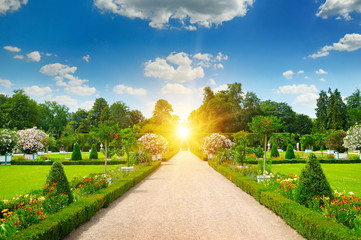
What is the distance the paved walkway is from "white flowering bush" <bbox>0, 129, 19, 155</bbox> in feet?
66.0

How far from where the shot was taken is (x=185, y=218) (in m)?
6.61

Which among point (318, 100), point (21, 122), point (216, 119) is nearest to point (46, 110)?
point (21, 122)

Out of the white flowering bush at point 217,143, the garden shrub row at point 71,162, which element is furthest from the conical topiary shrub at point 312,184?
the garden shrub row at point 71,162

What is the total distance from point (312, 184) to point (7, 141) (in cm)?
2647

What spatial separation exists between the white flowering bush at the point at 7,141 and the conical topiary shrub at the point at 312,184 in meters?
26.0

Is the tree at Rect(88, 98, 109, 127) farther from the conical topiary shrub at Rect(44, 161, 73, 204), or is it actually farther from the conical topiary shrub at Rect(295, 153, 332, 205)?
the conical topiary shrub at Rect(295, 153, 332, 205)

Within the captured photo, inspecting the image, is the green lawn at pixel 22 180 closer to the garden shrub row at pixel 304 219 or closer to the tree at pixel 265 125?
the garden shrub row at pixel 304 219

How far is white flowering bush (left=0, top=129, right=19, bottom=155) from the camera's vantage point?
24.2 metres

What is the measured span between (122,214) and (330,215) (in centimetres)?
494

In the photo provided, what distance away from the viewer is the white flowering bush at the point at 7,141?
24234 millimetres

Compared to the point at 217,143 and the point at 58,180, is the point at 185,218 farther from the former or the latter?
the point at 217,143

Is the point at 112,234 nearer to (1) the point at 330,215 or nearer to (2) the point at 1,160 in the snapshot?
(1) the point at 330,215

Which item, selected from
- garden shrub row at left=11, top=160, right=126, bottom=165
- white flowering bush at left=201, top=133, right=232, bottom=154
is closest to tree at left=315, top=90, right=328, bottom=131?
white flowering bush at left=201, top=133, right=232, bottom=154

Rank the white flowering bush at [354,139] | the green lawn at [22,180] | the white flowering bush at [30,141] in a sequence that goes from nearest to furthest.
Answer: the green lawn at [22,180] < the white flowering bush at [354,139] < the white flowering bush at [30,141]
